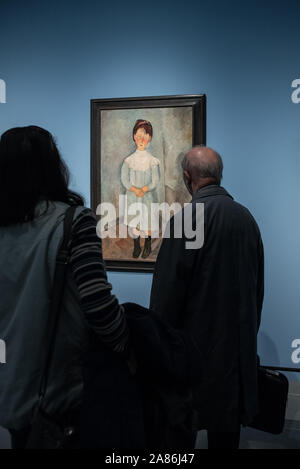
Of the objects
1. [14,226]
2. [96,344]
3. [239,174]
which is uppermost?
[239,174]

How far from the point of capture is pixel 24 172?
1132 mm

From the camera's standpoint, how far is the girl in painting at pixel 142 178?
2582 millimetres

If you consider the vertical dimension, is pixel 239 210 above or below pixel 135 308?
above

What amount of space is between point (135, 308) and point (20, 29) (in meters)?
2.40

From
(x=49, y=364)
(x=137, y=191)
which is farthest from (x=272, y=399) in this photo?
(x=137, y=191)

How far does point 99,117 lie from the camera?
2.65 metres

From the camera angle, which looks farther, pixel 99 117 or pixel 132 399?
pixel 99 117

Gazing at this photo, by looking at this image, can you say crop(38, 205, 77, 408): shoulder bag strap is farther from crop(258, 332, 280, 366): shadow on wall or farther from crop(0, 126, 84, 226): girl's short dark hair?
crop(258, 332, 280, 366): shadow on wall

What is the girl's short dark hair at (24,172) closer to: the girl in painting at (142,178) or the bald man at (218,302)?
the bald man at (218,302)

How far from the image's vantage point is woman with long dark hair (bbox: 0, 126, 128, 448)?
1079 millimetres

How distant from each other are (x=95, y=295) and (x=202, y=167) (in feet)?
3.51

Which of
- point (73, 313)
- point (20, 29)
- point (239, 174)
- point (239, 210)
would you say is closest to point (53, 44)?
point (20, 29)

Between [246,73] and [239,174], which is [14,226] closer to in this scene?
[239,174]

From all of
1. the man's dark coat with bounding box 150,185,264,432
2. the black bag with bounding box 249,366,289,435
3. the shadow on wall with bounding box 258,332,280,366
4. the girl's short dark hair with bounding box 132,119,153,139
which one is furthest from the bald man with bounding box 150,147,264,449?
the girl's short dark hair with bounding box 132,119,153,139
